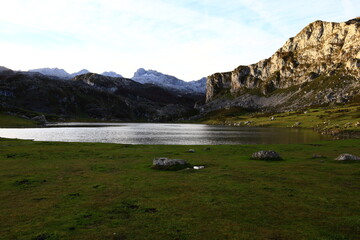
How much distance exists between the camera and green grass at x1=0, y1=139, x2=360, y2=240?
52.5 feet

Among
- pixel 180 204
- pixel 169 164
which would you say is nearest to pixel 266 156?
pixel 169 164

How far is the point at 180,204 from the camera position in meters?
21.1

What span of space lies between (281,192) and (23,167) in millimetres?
34809

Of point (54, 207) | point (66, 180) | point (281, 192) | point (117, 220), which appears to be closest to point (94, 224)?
point (117, 220)

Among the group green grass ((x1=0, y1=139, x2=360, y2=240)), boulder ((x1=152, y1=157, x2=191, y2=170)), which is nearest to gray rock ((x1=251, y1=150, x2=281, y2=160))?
green grass ((x1=0, y1=139, x2=360, y2=240))

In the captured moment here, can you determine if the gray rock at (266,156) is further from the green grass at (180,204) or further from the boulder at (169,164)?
the boulder at (169,164)

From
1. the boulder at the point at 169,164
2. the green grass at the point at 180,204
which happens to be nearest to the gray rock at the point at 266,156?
the green grass at the point at 180,204

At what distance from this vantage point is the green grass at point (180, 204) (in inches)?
631

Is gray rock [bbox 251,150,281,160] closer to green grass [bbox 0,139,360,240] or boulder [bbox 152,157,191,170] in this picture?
green grass [bbox 0,139,360,240]

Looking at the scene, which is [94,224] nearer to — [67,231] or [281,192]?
[67,231]

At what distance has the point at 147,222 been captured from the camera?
17453 millimetres

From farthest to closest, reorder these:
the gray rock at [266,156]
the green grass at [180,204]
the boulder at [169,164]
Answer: the gray rock at [266,156]
the boulder at [169,164]
the green grass at [180,204]

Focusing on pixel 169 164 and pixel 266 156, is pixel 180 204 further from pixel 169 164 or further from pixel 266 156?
pixel 266 156

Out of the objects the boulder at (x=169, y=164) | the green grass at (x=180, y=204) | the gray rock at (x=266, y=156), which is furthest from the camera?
the gray rock at (x=266, y=156)
